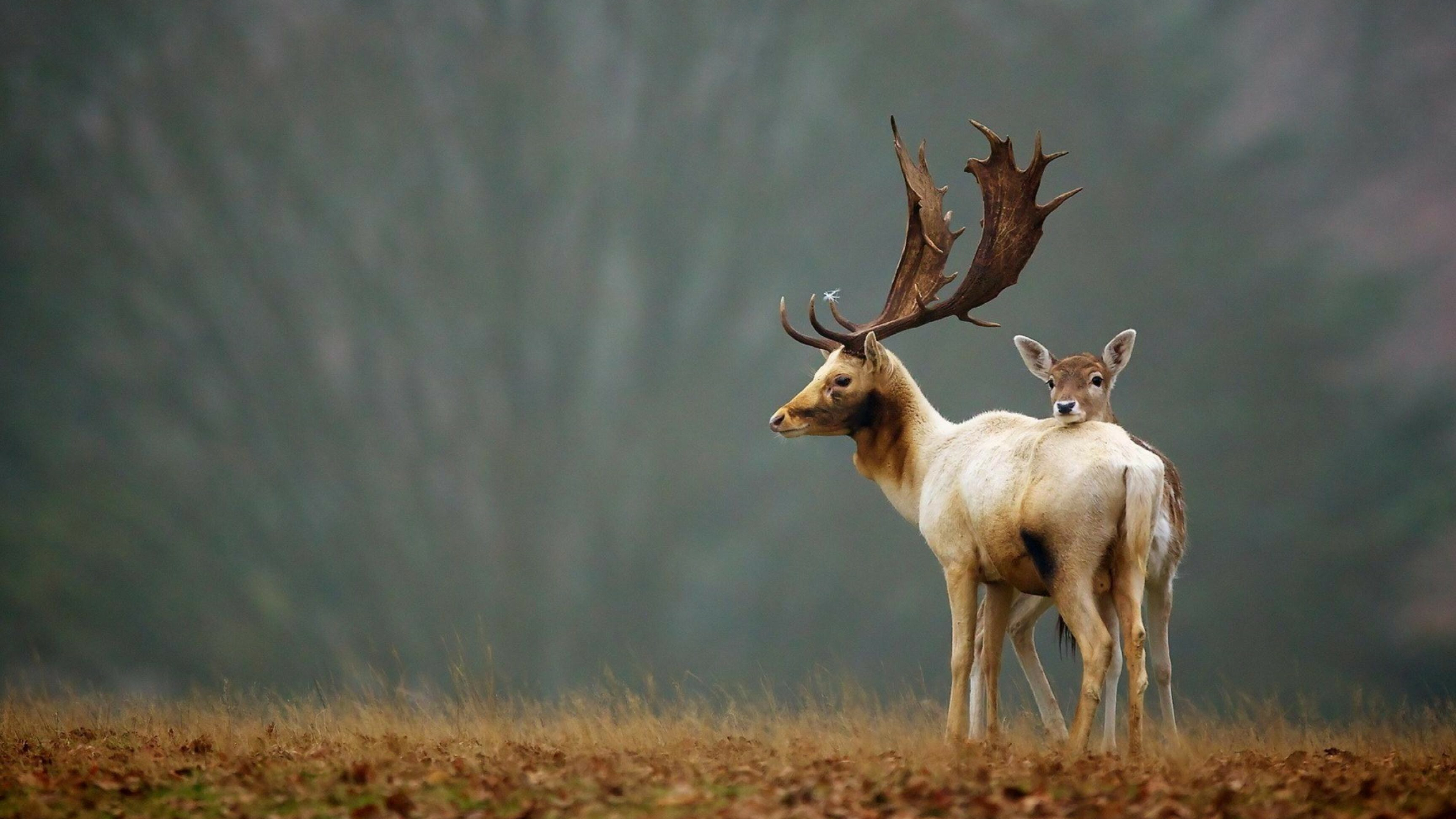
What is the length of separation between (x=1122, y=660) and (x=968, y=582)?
1770 mm

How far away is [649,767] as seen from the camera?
868 centimetres

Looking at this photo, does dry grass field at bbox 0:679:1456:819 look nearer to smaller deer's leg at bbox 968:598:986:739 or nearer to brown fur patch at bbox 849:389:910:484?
smaller deer's leg at bbox 968:598:986:739

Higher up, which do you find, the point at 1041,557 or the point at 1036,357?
the point at 1036,357

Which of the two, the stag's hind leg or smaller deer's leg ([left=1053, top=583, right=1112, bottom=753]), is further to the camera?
the stag's hind leg

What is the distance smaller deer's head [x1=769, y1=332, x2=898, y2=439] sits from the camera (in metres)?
11.3

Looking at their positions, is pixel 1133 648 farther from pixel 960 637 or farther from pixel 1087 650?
pixel 960 637

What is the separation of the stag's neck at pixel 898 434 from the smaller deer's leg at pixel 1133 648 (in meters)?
2.24

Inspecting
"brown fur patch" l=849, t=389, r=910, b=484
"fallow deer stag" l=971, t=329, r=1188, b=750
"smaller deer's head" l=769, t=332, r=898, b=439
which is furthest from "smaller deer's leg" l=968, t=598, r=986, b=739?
"smaller deer's head" l=769, t=332, r=898, b=439

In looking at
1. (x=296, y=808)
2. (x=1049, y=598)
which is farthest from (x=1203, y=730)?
(x=296, y=808)

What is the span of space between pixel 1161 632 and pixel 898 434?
2754mm

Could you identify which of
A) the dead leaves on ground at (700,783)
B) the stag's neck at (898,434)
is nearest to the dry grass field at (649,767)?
the dead leaves on ground at (700,783)

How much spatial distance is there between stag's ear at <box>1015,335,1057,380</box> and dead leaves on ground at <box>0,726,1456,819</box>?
3.36 m

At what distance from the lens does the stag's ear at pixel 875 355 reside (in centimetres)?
1126

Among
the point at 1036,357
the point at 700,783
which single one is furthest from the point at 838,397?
the point at 700,783
